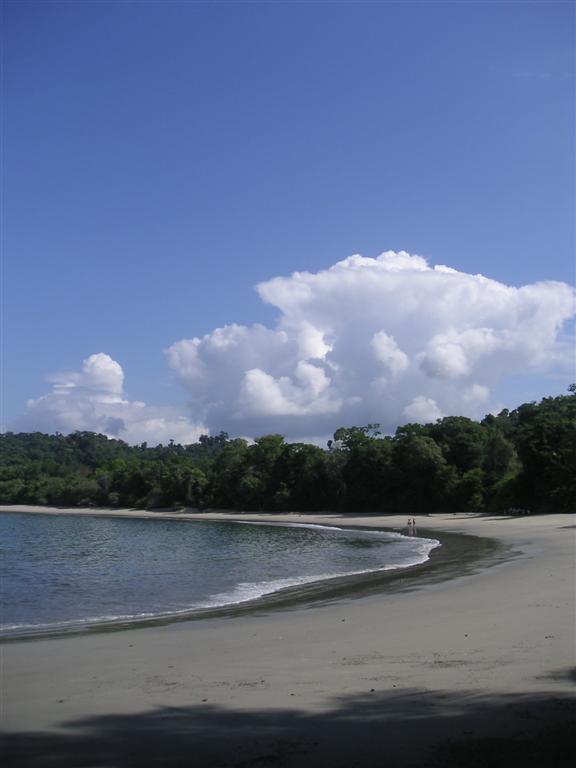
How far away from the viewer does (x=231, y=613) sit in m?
20.0

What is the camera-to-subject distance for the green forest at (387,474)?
2616 inches

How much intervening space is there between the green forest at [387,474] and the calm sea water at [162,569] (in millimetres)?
18726

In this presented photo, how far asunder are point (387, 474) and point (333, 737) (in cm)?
8465

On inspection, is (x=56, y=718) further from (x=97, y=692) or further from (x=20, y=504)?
(x=20, y=504)

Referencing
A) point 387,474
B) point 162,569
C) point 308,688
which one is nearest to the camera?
point 308,688

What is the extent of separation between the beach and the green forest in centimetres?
5077

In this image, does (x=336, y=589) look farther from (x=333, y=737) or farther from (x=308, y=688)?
(x=333, y=737)

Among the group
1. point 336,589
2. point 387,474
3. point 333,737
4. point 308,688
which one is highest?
point 387,474

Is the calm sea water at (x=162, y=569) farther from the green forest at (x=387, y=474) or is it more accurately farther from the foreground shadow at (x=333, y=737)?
the green forest at (x=387, y=474)

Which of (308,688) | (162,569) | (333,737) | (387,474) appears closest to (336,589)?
(162,569)

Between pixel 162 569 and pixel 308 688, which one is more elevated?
pixel 308 688

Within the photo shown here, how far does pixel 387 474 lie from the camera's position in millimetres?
90375

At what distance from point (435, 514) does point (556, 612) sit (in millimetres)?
65385

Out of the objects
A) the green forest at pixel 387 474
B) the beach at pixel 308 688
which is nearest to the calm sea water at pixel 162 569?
the beach at pixel 308 688
